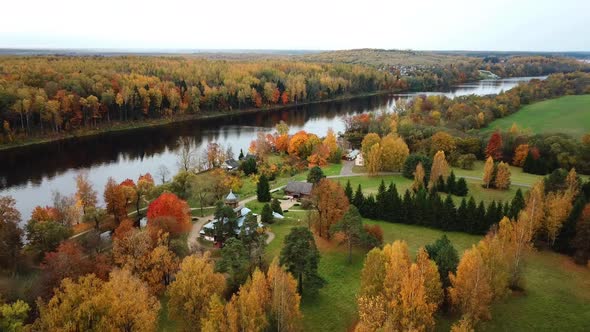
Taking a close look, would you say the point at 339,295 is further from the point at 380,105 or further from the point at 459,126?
the point at 380,105

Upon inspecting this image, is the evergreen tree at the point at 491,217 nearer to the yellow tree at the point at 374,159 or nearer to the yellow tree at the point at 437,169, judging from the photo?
the yellow tree at the point at 437,169

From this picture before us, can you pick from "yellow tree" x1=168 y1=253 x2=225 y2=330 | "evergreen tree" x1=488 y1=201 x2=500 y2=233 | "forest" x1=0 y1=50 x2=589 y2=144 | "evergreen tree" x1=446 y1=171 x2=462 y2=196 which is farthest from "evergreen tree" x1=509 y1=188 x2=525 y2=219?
"forest" x1=0 y1=50 x2=589 y2=144

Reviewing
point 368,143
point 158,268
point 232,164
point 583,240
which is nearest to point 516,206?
point 583,240

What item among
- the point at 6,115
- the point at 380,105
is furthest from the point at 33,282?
the point at 380,105

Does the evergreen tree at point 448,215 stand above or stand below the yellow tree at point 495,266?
below

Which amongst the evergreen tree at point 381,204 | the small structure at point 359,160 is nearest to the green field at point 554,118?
the small structure at point 359,160

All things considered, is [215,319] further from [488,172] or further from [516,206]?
[488,172]
